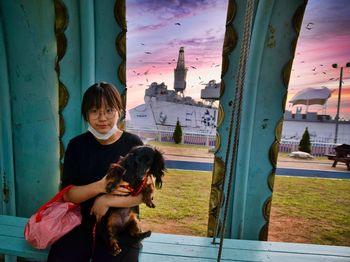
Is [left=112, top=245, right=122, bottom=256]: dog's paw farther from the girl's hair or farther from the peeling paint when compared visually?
the peeling paint

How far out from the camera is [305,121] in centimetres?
2058

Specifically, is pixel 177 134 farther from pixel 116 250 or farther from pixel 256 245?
pixel 116 250

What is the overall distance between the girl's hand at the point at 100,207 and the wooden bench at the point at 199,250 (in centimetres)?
56

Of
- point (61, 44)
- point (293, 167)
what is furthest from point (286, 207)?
point (61, 44)

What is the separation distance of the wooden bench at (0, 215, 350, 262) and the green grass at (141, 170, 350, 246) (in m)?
1.46

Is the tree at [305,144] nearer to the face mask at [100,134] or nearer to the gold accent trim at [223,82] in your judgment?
the gold accent trim at [223,82]

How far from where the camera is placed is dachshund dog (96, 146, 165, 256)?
4.96 feet

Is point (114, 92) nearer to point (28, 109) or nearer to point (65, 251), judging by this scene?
point (65, 251)

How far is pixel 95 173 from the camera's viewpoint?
1660mm

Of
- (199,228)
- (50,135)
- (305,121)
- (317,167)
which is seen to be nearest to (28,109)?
(50,135)

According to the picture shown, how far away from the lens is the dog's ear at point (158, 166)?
1540 millimetres

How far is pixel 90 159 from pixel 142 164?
1.24ft

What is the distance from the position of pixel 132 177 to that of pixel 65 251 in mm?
603

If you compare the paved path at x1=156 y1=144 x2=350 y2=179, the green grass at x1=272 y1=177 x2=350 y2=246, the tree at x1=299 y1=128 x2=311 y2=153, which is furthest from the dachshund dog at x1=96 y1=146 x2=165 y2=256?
the tree at x1=299 y1=128 x2=311 y2=153
